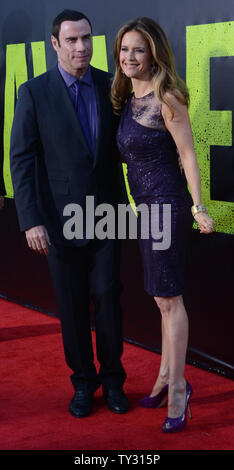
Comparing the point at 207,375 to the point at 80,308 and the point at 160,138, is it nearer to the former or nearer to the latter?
the point at 80,308

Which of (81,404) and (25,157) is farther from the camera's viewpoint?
(81,404)

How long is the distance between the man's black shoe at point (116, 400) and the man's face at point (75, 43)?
1.36 m

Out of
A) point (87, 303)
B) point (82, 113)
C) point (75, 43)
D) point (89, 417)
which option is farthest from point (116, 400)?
point (75, 43)

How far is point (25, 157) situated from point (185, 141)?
66 centimetres

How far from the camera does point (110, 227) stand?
3.04m

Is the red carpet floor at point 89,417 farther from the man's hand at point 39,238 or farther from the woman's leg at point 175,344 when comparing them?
the man's hand at point 39,238

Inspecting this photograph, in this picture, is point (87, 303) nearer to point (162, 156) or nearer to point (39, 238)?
point (39, 238)

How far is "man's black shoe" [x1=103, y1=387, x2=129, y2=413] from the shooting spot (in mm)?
3115

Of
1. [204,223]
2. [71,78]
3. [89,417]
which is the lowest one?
[89,417]

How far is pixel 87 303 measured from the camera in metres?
3.16

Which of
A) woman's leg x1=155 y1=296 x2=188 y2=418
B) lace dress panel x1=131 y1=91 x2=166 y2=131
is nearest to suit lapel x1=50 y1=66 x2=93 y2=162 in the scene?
lace dress panel x1=131 y1=91 x2=166 y2=131

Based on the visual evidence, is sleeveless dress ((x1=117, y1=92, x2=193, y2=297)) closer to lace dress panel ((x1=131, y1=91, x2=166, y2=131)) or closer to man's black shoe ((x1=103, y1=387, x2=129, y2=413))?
lace dress panel ((x1=131, y1=91, x2=166, y2=131))

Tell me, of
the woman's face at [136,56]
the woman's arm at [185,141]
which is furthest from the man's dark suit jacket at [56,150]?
the woman's arm at [185,141]

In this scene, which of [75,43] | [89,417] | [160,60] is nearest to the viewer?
[160,60]
